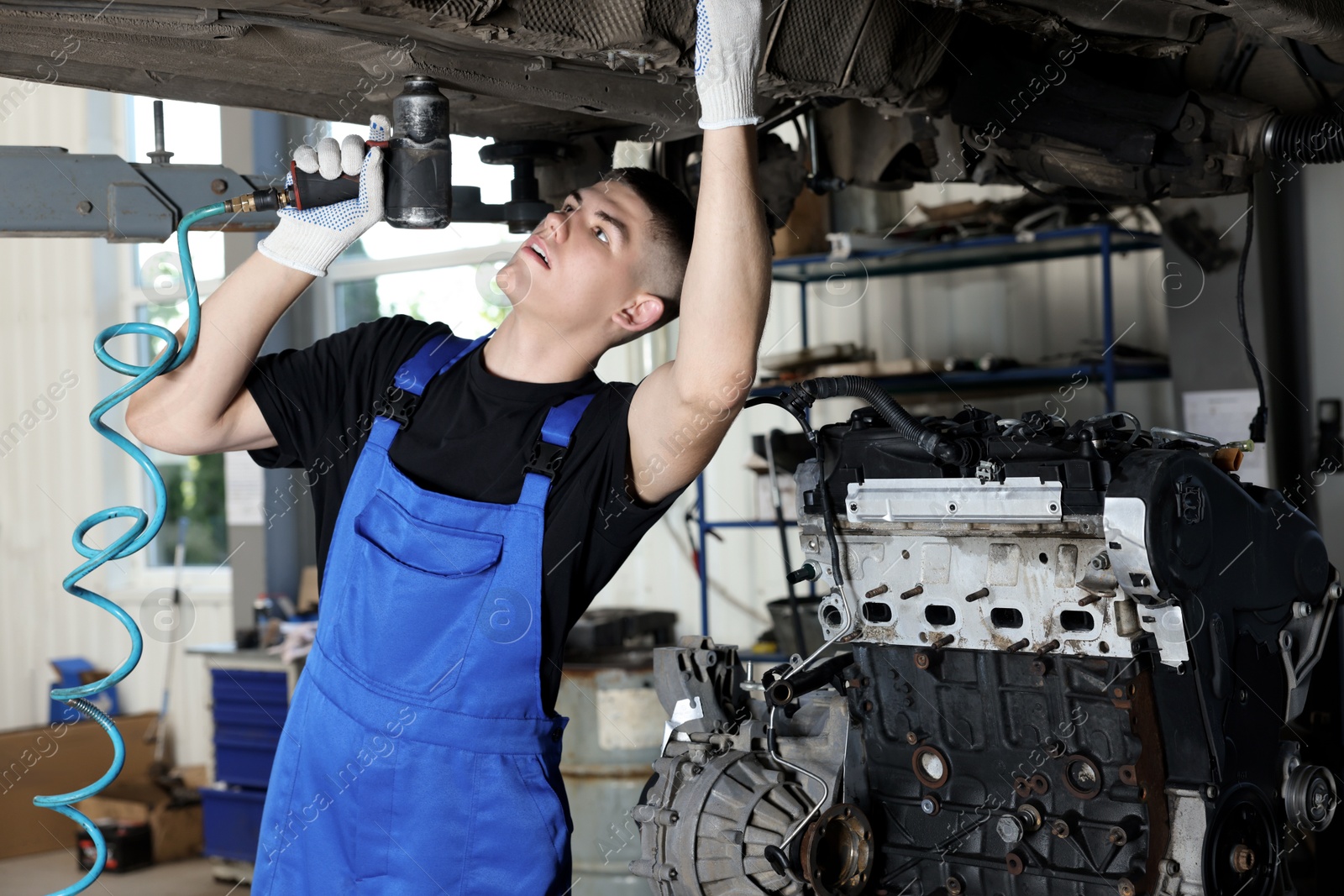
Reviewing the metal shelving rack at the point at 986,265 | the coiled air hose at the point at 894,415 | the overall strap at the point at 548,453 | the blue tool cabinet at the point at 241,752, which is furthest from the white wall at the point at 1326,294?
the blue tool cabinet at the point at 241,752

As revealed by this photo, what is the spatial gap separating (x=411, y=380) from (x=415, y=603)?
0.34 m

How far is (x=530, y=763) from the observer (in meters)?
1.63

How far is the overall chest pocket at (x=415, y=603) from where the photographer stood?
161cm

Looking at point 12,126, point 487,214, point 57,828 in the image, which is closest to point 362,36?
point 487,214

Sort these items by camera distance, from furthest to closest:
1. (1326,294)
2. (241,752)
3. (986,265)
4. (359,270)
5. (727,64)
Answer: (359,270), (241,752), (986,265), (1326,294), (727,64)

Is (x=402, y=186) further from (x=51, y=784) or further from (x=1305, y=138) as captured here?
(x=51, y=784)

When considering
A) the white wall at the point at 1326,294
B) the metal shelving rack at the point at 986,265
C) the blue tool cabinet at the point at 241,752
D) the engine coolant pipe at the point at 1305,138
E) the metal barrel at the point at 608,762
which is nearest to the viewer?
the engine coolant pipe at the point at 1305,138

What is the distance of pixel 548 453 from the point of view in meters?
1.62

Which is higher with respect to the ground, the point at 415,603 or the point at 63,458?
the point at 63,458

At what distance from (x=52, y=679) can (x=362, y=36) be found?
240 inches

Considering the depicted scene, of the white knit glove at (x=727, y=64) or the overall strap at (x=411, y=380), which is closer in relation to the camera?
the white knit glove at (x=727, y=64)

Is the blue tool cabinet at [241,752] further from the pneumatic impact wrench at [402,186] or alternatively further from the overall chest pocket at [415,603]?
the pneumatic impact wrench at [402,186]

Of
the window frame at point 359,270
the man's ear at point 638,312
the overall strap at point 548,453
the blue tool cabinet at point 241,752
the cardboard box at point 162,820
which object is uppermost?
the window frame at point 359,270

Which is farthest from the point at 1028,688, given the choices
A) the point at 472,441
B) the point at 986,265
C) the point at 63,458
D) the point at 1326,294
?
the point at 63,458
